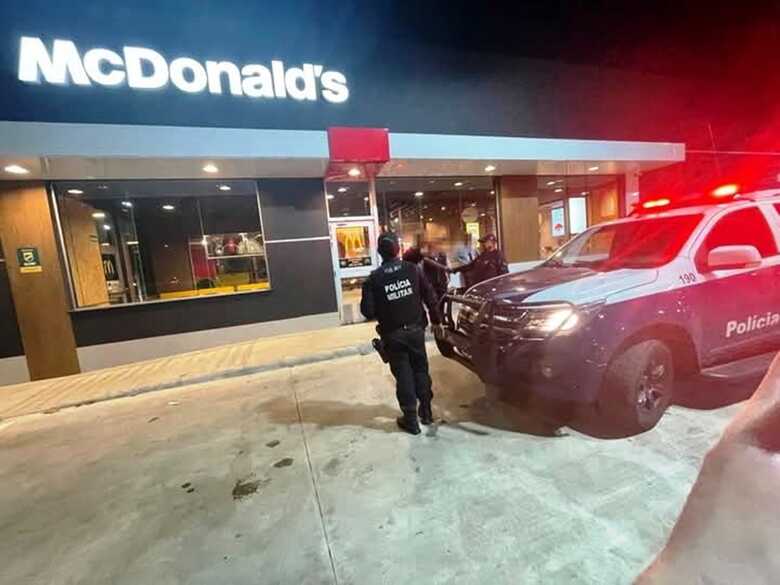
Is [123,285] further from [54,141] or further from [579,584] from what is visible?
[579,584]

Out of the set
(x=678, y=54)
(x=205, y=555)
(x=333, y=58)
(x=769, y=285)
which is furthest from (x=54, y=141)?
(x=678, y=54)

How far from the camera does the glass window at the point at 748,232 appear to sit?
3583mm

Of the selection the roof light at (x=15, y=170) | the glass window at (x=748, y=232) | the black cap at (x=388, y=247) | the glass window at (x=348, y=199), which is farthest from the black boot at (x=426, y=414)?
the roof light at (x=15, y=170)

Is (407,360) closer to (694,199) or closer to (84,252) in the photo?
(694,199)

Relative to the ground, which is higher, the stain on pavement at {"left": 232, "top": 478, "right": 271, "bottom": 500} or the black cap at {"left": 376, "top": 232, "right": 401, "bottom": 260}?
the black cap at {"left": 376, "top": 232, "right": 401, "bottom": 260}

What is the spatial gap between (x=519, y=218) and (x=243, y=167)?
6.86m

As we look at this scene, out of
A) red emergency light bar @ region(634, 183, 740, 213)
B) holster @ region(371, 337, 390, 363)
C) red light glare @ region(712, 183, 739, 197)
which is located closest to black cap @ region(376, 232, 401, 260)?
holster @ region(371, 337, 390, 363)

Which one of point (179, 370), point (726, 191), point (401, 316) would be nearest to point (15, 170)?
point (179, 370)

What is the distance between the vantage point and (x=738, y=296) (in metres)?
3.49

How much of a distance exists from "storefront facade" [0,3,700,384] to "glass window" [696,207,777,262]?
489cm

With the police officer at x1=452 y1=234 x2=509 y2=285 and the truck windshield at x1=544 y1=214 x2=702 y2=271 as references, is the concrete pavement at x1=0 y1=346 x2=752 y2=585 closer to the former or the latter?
the truck windshield at x1=544 y1=214 x2=702 y2=271

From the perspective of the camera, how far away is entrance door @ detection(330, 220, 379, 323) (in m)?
8.75

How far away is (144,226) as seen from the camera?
7.73m

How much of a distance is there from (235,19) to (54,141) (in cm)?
384
